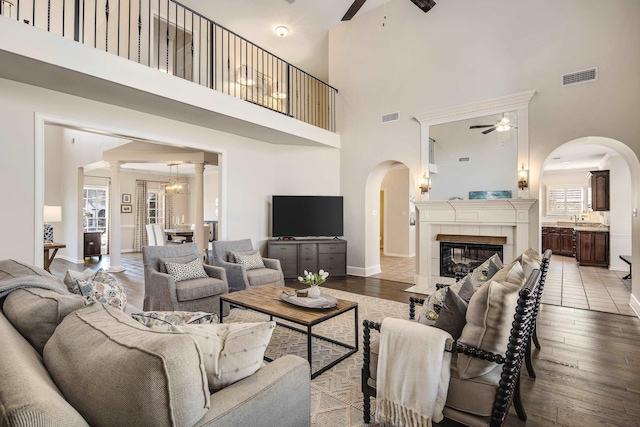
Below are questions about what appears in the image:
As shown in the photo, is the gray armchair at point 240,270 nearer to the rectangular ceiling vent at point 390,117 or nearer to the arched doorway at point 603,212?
the rectangular ceiling vent at point 390,117

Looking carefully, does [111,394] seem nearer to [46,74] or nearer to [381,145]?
[46,74]

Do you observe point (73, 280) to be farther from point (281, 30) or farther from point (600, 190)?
point (600, 190)

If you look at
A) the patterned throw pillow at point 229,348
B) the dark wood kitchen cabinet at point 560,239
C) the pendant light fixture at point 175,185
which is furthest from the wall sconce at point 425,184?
the pendant light fixture at point 175,185

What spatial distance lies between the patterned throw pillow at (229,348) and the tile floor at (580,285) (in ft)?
16.6

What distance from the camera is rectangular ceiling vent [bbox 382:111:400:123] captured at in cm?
618

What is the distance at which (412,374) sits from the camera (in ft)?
5.77

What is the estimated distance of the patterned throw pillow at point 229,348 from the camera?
119cm

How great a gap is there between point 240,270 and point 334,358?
6.51 ft

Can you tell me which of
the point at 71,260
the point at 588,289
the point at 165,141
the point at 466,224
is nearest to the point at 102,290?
the point at 165,141

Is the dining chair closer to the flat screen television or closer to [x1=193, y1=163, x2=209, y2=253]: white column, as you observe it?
[x1=193, y1=163, x2=209, y2=253]: white column

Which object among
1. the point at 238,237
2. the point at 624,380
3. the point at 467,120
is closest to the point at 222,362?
the point at 624,380

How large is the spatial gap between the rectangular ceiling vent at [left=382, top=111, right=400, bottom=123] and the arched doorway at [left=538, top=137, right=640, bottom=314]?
2.55 metres

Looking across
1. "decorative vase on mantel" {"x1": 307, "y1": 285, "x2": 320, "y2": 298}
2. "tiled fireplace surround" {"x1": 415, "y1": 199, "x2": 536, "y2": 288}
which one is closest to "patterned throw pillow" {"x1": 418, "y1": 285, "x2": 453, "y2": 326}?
"decorative vase on mantel" {"x1": 307, "y1": 285, "x2": 320, "y2": 298}

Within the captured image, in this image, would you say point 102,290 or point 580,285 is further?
point 580,285
